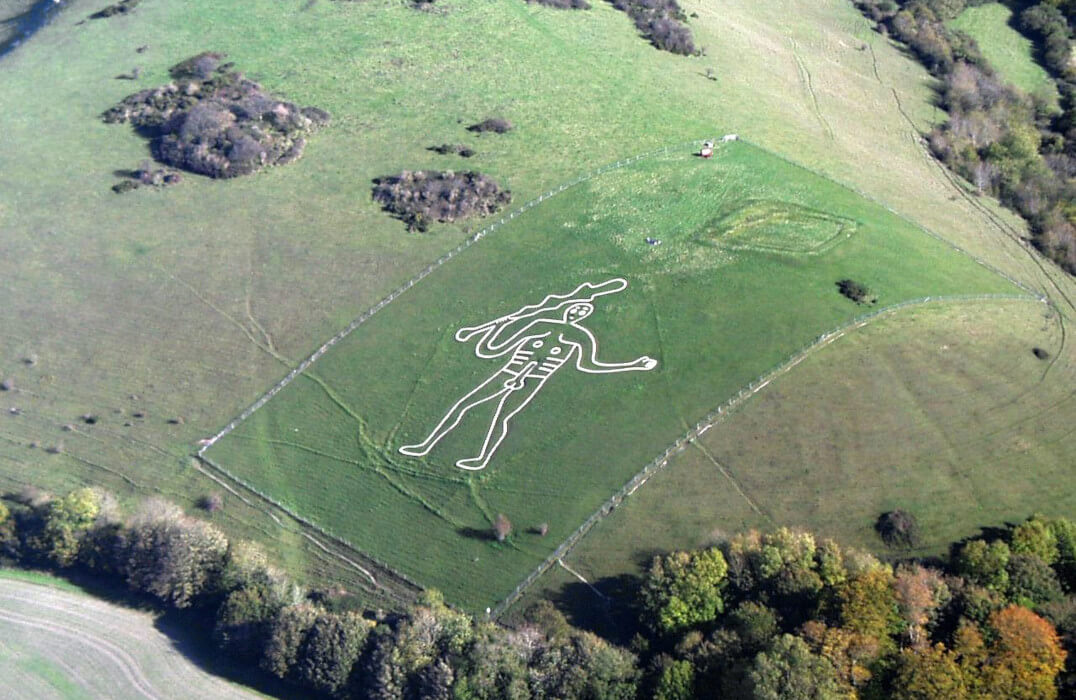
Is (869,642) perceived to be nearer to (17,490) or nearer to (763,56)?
(17,490)

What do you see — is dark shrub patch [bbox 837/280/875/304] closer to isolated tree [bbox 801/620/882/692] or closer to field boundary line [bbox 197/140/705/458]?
field boundary line [bbox 197/140/705/458]

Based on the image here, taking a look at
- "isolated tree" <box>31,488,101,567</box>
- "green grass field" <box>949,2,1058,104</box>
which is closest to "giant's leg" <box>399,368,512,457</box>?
"isolated tree" <box>31,488,101,567</box>

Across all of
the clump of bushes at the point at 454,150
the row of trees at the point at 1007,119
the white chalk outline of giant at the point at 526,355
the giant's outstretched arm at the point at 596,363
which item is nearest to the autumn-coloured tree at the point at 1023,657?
the giant's outstretched arm at the point at 596,363

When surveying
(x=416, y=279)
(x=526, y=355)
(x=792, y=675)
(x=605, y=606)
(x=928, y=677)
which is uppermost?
(x=928, y=677)

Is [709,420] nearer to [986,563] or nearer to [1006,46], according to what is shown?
[986,563]

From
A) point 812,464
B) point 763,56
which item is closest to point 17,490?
point 812,464

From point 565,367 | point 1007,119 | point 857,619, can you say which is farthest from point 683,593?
point 1007,119

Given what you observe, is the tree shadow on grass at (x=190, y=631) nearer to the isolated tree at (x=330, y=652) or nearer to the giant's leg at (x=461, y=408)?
the isolated tree at (x=330, y=652)
